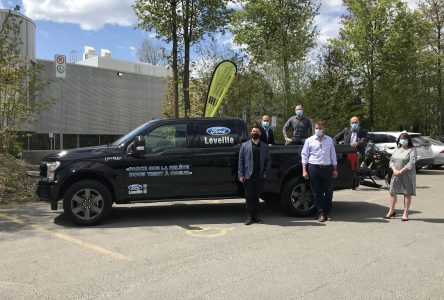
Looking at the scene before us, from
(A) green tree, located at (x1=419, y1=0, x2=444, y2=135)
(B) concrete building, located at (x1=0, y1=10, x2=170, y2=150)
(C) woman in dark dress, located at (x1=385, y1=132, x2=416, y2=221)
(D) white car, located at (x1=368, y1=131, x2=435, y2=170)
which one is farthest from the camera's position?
(B) concrete building, located at (x1=0, y1=10, x2=170, y2=150)

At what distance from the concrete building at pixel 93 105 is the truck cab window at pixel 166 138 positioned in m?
30.4

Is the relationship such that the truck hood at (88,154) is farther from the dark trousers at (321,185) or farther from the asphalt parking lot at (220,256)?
the dark trousers at (321,185)

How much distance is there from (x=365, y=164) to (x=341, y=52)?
1916 centimetres

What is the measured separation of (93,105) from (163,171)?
3873 centimetres

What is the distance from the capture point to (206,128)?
900 centimetres

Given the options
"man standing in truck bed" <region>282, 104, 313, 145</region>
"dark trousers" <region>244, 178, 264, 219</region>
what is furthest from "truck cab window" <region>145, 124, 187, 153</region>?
"man standing in truck bed" <region>282, 104, 313, 145</region>

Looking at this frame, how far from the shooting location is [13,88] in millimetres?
13414

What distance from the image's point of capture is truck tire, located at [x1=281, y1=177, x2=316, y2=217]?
918 centimetres

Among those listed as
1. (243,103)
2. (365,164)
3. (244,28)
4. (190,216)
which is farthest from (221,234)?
(244,28)

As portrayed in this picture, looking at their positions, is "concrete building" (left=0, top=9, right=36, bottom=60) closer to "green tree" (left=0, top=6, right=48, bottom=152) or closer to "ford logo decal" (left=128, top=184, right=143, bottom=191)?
"green tree" (left=0, top=6, right=48, bottom=152)

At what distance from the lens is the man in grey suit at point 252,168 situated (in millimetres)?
8484

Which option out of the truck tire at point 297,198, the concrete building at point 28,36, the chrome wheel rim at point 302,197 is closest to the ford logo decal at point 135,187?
the truck tire at point 297,198

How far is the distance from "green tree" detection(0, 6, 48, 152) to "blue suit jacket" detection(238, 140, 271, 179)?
7.83 meters

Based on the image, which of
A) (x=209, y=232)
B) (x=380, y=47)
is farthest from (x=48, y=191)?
(x=380, y=47)
